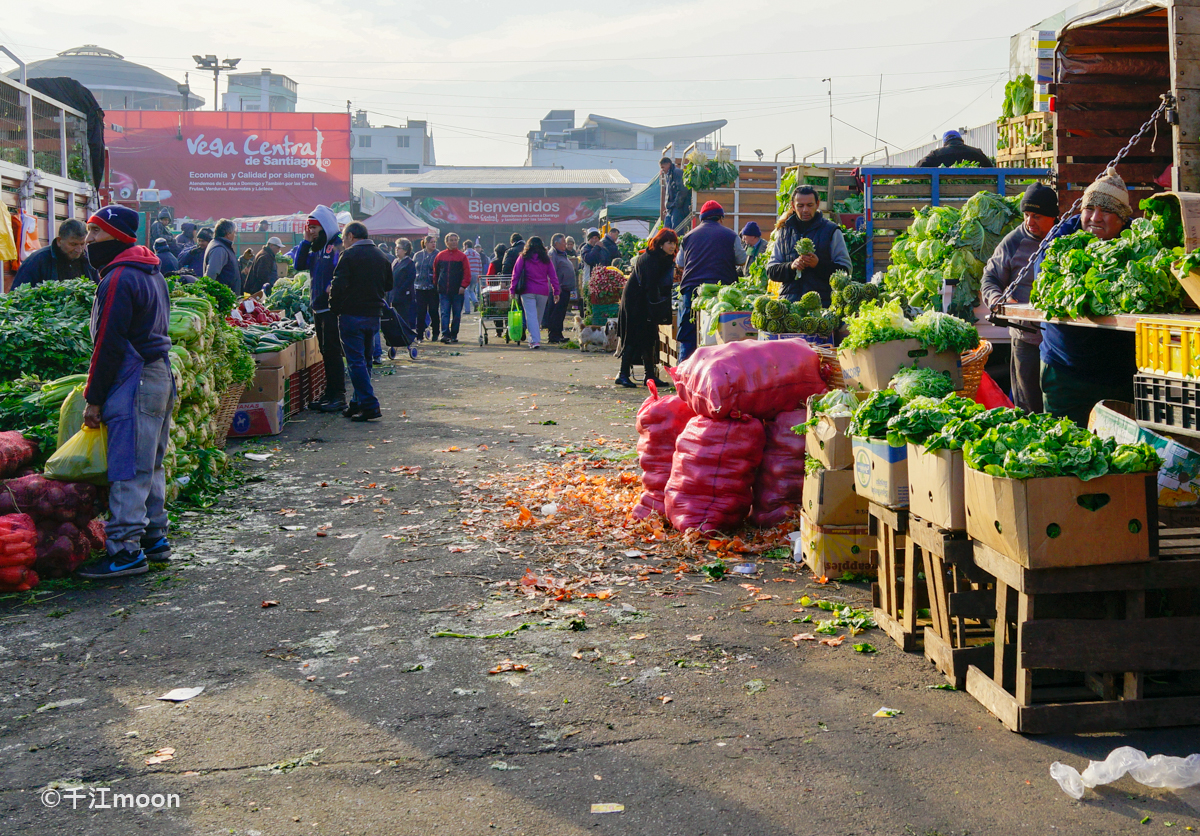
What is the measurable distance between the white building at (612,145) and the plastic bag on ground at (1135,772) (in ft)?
260

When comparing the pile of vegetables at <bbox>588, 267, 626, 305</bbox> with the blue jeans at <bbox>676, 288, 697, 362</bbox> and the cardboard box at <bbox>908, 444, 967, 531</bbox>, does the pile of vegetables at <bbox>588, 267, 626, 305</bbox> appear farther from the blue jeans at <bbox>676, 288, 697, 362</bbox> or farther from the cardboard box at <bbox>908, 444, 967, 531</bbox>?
the cardboard box at <bbox>908, 444, 967, 531</bbox>

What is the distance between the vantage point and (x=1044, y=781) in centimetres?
345

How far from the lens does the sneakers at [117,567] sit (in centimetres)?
595

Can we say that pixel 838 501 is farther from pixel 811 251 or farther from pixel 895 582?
pixel 811 251

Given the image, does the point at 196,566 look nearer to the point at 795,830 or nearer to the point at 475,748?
the point at 475,748

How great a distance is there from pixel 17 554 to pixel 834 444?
4.50 m

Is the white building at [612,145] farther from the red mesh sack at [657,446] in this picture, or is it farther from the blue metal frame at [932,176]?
the red mesh sack at [657,446]

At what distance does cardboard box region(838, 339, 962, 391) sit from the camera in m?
5.93

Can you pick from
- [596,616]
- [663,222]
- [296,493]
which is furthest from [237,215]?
[596,616]

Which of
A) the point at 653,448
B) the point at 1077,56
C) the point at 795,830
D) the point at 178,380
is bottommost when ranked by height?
the point at 795,830

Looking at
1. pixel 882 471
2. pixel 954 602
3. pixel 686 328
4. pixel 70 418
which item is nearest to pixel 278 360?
pixel 70 418

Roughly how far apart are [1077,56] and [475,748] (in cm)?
692

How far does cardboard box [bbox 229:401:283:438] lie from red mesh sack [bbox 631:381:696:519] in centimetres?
512

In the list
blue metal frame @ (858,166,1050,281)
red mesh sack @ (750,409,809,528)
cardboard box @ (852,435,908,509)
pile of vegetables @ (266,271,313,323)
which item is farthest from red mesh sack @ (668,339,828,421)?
pile of vegetables @ (266,271,313,323)
